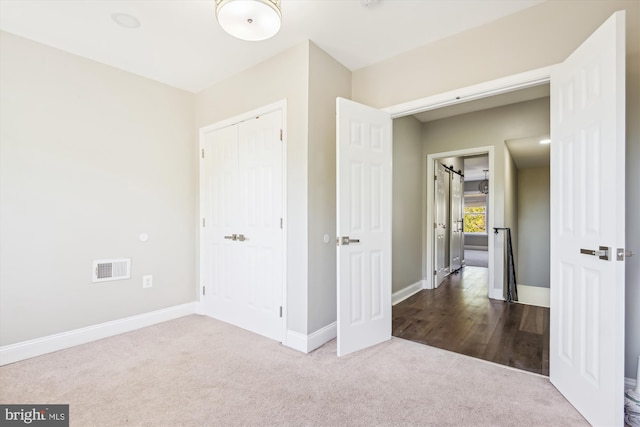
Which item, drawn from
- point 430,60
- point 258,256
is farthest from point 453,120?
point 258,256

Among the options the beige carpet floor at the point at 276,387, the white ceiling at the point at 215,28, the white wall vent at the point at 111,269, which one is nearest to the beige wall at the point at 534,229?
the beige carpet floor at the point at 276,387

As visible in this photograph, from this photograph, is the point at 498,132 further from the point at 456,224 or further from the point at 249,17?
the point at 249,17

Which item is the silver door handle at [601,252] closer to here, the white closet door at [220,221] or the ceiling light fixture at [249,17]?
the ceiling light fixture at [249,17]

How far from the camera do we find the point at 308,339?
8.24 feet

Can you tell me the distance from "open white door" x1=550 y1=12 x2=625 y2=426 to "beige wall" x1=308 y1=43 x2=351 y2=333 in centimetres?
169

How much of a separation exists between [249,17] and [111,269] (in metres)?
2.72

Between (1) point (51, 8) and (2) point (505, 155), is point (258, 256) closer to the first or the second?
(1) point (51, 8)

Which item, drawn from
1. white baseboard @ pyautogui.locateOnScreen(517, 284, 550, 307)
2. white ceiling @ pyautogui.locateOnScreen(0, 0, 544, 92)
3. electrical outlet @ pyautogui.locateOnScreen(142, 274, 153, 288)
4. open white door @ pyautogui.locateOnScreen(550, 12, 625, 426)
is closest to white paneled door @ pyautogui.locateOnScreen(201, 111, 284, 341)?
electrical outlet @ pyautogui.locateOnScreen(142, 274, 153, 288)

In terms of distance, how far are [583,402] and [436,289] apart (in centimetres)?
305

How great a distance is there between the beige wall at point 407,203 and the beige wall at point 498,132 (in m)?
0.48

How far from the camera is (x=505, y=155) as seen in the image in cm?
431

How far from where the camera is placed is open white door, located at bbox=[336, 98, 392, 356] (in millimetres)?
2451

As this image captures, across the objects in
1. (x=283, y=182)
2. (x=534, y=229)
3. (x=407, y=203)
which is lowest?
(x=534, y=229)

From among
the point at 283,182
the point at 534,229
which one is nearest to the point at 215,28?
the point at 283,182
